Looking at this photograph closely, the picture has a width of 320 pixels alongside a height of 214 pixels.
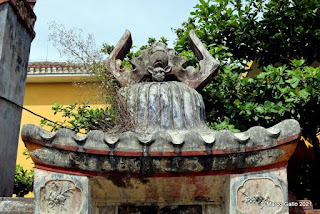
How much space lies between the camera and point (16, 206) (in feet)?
12.9

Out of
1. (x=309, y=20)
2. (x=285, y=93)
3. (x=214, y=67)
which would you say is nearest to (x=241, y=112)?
(x=285, y=93)

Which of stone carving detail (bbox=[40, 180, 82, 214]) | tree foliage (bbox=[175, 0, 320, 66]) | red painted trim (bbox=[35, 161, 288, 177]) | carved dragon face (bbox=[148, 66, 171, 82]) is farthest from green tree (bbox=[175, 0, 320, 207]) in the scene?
stone carving detail (bbox=[40, 180, 82, 214])

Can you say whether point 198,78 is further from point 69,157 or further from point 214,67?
point 69,157

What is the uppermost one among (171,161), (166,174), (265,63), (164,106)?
(265,63)

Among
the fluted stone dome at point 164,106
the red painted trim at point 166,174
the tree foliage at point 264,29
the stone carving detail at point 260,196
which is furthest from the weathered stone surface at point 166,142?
the tree foliage at point 264,29

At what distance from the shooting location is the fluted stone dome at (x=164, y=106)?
409 centimetres

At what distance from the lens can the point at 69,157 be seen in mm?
3277

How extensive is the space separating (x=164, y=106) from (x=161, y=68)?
0.71m

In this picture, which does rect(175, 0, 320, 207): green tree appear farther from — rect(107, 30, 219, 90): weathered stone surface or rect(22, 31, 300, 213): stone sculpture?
rect(22, 31, 300, 213): stone sculpture

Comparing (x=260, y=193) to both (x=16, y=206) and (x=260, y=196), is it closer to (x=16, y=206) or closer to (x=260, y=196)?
(x=260, y=196)

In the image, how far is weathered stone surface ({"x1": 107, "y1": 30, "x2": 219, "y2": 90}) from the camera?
15.5 ft

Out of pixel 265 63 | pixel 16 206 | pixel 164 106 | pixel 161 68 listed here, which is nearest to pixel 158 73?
pixel 161 68

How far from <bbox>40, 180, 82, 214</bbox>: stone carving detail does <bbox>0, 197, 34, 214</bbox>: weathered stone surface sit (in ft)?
2.28

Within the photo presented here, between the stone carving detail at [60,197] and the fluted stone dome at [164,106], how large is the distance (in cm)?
106
